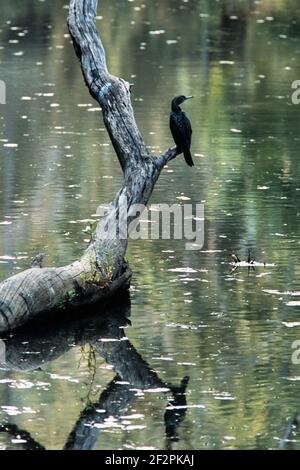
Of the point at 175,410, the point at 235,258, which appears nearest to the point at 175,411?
the point at 175,410

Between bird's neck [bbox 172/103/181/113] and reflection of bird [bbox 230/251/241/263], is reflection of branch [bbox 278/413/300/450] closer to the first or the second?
reflection of bird [bbox 230/251/241/263]

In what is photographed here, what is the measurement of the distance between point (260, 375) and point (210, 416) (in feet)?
3.71

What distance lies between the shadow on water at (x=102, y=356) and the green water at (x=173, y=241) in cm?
3

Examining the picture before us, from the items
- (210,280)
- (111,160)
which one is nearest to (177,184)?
(111,160)

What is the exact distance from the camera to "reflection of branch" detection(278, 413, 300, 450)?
1085cm

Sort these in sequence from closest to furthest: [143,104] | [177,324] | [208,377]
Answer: [208,377]
[177,324]
[143,104]

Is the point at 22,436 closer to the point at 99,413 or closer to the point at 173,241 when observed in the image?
the point at 99,413

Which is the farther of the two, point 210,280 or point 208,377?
point 210,280

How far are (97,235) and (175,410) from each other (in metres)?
3.78

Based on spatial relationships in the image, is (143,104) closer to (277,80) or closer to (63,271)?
(277,80)

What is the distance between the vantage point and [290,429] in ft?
36.6

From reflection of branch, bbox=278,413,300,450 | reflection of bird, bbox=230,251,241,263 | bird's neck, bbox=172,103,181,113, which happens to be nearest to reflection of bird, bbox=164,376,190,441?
reflection of branch, bbox=278,413,300,450

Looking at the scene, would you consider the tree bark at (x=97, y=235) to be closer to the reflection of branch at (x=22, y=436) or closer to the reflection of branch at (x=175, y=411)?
the reflection of branch at (x=175, y=411)
